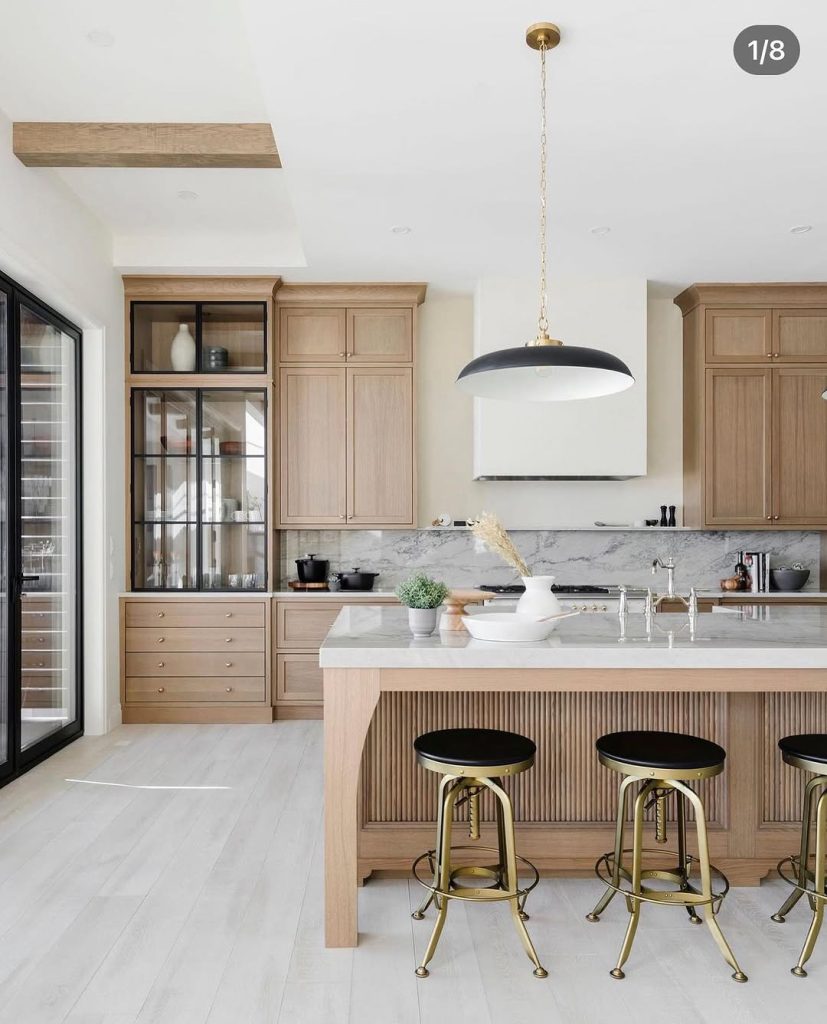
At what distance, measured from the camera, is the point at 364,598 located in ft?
15.9

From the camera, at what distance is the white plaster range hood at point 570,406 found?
4.91 meters

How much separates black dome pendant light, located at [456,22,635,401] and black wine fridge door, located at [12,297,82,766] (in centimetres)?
244

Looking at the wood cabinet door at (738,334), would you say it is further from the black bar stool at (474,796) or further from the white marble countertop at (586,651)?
the black bar stool at (474,796)

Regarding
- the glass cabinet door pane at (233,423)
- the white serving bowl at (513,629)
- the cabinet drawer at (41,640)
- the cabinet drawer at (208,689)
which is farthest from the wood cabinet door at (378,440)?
the white serving bowl at (513,629)

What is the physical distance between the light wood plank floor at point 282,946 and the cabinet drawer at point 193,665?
1610mm

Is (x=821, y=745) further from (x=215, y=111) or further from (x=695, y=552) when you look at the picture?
(x=215, y=111)

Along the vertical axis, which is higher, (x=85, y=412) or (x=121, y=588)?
(x=85, y=412)

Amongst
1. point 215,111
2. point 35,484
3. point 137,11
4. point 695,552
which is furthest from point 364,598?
point 137,11

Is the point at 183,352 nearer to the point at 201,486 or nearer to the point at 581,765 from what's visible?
the point at 201,486

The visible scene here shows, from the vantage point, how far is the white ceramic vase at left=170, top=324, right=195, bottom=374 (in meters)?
5.09

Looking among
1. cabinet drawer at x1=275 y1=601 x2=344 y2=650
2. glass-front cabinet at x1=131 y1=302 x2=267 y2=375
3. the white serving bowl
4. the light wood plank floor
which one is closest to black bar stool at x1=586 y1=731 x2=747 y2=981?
the light wood plank floor

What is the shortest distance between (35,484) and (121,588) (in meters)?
1.09

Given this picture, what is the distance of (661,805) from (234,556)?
11.2 feet

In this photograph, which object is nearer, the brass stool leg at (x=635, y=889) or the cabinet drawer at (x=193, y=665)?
the brass stool leg at (x=635, y=889)
